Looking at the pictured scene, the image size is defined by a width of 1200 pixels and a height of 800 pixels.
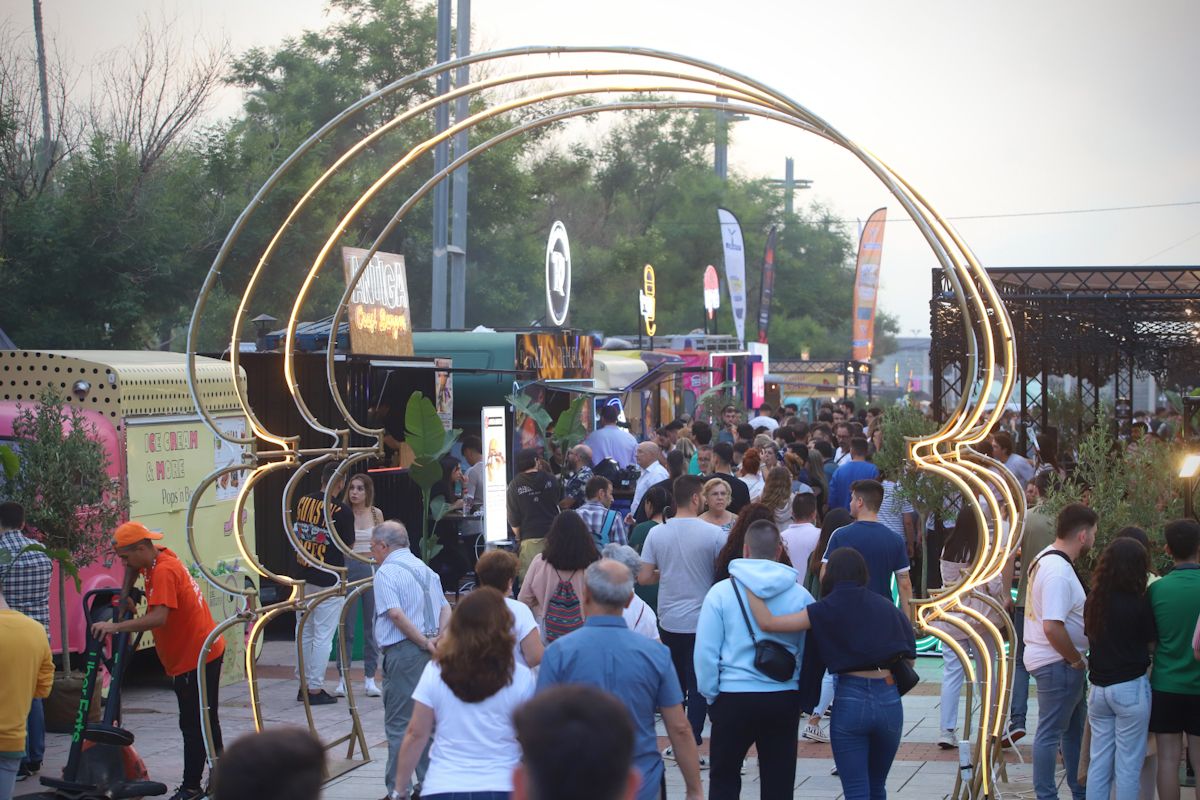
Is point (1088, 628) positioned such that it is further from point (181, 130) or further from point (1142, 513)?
point (181, 130)

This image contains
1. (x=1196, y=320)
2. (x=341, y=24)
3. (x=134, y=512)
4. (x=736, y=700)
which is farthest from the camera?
(x=341, y=24)

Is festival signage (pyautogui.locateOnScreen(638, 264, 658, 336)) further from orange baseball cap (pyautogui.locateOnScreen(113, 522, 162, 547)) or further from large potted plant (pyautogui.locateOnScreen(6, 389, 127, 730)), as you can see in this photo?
orange baseball cap (pyautogui.locateOnScreen(113, 522, 162, 547))

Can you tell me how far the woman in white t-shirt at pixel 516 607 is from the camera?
616 centimetres

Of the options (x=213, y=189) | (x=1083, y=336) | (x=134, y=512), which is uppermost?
(x=213, y=189)

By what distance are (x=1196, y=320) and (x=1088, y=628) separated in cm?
2032

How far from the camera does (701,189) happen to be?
65.4 meters

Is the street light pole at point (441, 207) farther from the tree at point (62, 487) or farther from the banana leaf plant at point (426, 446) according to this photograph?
the tree at point (62, 487)

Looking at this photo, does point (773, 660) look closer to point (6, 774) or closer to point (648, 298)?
point (6, 774)

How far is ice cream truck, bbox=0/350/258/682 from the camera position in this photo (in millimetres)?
10141

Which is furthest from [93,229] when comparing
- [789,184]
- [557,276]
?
[789,184]

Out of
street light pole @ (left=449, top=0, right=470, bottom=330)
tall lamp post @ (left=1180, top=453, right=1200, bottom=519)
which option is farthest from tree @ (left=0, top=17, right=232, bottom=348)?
tall lamp post @ (left=1180, top=453, right=1200, bottom=519)

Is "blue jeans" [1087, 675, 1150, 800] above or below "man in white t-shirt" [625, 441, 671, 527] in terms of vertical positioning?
below

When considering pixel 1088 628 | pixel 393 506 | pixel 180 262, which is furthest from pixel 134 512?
pixel 180 262

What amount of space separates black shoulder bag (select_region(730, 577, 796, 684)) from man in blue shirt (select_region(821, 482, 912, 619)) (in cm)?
200
